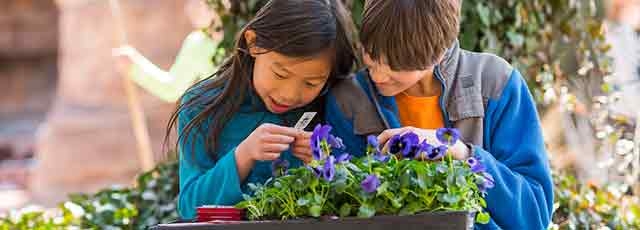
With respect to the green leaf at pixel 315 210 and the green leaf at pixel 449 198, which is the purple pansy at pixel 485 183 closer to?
the green leaf at pixel 449 198

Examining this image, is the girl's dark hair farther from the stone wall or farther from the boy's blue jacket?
the stone wall

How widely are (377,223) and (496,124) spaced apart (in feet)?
1.88

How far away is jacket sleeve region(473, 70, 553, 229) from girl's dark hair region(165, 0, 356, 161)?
0.35 metres

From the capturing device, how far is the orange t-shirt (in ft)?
7.95

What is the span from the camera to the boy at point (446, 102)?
2.21 metres

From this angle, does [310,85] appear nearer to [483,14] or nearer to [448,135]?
[448,135]

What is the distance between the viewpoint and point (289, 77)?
7.99ft

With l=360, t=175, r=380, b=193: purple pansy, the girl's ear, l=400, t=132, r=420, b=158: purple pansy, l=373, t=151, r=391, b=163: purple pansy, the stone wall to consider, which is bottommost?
the stone wall

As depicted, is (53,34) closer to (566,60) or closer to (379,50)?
(566,60)

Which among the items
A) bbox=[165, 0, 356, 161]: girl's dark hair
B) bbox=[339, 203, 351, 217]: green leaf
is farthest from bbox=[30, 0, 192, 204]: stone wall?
bbox=[339, 203, 351, 217]: green leaf

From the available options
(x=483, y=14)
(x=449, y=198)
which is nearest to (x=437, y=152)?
(x=449, y=198)

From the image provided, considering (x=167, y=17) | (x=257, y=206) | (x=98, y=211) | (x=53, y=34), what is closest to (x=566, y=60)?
(x=98, y=211)

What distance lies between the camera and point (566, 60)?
4035mm

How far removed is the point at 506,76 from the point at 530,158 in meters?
0.18
